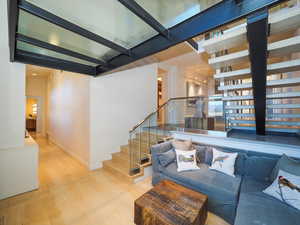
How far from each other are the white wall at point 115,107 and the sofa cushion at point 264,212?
3.13 meters

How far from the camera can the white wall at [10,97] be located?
2514 mm

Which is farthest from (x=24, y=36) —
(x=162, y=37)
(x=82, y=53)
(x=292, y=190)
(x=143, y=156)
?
(x=292, y=190)

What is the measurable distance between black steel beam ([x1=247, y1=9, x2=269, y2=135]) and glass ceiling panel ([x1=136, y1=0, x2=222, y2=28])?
0.46 metres

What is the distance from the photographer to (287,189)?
5.48 ft

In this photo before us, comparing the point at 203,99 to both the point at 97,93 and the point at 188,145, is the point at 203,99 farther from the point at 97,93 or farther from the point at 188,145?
the point at 97,93

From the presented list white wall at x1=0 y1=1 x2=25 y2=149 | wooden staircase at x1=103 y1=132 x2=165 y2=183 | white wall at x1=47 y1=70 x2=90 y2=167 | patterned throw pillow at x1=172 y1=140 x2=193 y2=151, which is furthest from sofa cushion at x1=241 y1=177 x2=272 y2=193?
white wall at x1=0 y1=1 x2=25 y2=149

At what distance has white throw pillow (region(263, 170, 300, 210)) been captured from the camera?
5.20ft

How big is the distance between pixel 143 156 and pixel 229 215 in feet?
6.50

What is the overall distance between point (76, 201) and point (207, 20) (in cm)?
329

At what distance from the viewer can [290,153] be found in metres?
2.24

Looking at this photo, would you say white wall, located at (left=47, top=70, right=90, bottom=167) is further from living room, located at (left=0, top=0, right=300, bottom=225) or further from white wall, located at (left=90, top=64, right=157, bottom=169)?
white wall, located at (left=90, top=64, right=157, bottom=169)

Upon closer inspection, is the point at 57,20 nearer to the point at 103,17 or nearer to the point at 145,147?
the point at 103,17

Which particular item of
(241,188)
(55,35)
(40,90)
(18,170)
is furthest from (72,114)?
(40,90)

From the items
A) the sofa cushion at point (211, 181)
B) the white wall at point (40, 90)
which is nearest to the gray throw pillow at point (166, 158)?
the sofa cushion at point (211, 181)
